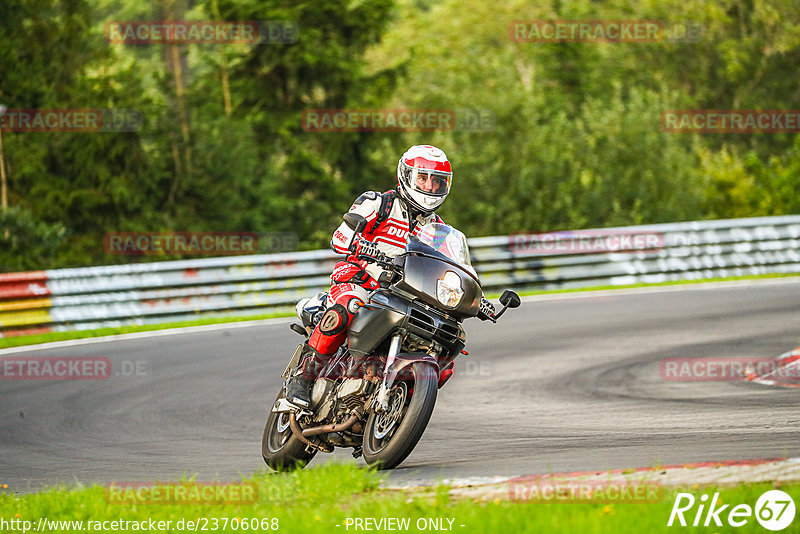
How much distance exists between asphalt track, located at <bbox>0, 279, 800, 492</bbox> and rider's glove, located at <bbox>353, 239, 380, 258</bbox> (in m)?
1.42

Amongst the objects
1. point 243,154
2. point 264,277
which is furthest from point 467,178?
point 264,277

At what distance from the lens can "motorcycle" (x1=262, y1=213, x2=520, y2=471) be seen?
6844mm

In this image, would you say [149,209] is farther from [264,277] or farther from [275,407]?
[275,407]

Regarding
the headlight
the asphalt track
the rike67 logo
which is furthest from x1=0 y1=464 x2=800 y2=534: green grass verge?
the headlight

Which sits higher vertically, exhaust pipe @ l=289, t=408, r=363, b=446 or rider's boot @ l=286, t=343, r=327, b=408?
rider's boot @ l=286, t=343, r=327, b=408

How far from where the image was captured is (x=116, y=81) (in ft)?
97.1

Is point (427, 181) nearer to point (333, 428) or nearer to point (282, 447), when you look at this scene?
point (333, 428)

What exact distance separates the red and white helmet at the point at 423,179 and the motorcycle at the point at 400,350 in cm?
19

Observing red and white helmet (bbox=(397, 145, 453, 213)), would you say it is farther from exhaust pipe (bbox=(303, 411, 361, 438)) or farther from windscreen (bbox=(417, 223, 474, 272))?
exhaust pipe (bbox=(303, 411, 361, 438))

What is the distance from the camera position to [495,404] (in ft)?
35.2

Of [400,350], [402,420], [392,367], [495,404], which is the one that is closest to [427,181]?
[400,350]

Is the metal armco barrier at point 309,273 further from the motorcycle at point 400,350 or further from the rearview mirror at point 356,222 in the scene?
the rearview mirror at point 356,222

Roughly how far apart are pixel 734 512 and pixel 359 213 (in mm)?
3254

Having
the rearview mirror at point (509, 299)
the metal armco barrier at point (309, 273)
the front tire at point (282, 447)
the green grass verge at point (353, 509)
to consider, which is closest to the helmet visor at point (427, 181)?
the rearview mirror at point (509, 299)
